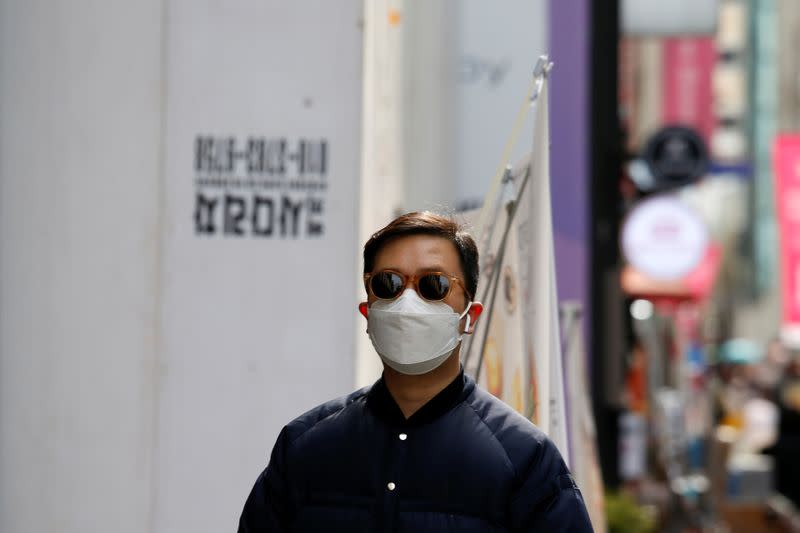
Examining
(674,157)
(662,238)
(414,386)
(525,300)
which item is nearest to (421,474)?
(414,386)

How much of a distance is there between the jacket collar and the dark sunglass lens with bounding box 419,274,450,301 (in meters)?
0.19

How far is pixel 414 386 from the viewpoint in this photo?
2912 millimetres

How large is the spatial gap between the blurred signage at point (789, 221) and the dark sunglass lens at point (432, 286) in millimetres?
10351

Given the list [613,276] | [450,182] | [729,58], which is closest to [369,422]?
[450,182]

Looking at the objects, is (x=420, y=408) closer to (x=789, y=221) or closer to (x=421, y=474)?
(x=421, y=474)

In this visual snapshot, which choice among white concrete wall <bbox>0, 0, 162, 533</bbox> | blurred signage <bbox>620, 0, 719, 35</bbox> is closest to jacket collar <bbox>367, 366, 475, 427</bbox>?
white concrete wall <bbox>0, 0, 162, 533</bbox>

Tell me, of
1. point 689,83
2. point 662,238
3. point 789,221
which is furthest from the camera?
point 689,83

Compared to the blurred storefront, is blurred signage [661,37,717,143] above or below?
above

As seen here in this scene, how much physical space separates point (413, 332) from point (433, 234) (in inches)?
9.0

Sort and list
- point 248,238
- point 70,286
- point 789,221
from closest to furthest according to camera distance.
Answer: point 70,286
point 248,238
point 789,221

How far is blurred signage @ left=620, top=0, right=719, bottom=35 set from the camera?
13047 mm

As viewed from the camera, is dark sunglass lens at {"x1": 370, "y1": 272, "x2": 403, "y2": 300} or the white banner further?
the white banner

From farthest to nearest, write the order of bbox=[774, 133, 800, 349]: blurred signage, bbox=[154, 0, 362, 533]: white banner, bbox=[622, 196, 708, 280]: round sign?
bbox=[622, 196, 708, 280]: round sign < bbox=[774, 133, 800, 349]: blurred signage < bbox=[154, 0, 362, 533]: white banner

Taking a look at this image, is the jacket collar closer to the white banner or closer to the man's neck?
the man's neck
